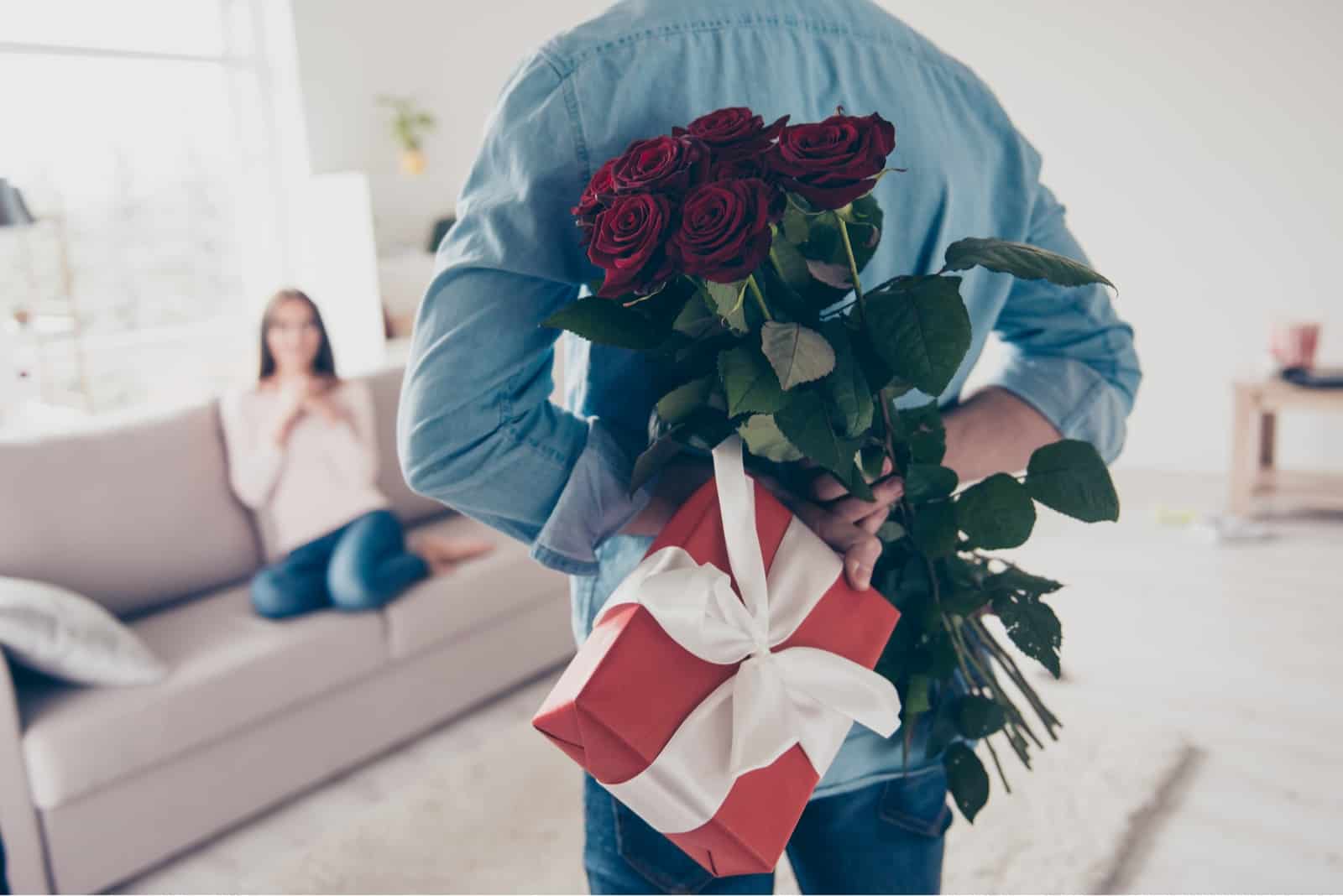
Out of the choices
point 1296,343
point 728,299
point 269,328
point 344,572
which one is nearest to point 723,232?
point 728,299

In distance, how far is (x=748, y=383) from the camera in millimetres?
667

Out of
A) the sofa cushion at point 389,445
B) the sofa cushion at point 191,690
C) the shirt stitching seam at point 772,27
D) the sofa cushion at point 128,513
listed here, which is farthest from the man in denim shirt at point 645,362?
the sofa cushion at point 389,445

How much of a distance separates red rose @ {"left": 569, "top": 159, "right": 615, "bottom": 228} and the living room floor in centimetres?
192

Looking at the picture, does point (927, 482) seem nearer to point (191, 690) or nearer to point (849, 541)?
point (849, 541)

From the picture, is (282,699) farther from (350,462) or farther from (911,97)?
(911,97)

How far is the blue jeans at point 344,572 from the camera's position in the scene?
8.45 feet

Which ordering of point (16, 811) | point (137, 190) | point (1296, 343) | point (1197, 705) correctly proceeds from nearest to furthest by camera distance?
point (16, 811) < point (1197, 705) < point (1296, 343) < point (137, 190)

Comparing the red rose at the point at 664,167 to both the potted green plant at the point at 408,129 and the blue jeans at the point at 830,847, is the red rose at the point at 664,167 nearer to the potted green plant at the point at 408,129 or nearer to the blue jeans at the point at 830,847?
the blue jeans at the point at 830,847

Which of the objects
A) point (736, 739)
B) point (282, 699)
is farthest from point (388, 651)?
point (736, 739)

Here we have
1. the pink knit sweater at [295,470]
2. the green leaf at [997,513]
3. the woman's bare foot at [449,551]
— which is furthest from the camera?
the woman's bare foot at [449,551]

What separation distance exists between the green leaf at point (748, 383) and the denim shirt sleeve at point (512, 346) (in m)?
0.16

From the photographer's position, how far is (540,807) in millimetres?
2395

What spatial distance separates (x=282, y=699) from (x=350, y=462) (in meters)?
0.72

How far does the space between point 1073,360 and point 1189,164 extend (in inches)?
160
